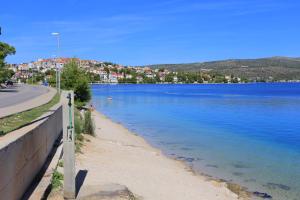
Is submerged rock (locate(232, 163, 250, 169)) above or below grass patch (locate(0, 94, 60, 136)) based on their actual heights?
below

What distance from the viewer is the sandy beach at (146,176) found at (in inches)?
496

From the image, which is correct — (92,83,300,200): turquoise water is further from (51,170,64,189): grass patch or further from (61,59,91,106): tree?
(61,59,91,106): tree

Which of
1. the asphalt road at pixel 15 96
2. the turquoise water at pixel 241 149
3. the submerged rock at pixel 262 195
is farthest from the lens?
the asphalt road at pixel 15 96

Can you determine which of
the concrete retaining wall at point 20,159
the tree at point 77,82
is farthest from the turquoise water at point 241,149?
the tree at point 77,82

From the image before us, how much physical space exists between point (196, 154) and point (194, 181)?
7848mm

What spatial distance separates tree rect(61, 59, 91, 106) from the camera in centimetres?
4694

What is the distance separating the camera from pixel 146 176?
14844 mm

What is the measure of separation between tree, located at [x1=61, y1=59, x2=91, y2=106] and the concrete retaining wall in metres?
35.8

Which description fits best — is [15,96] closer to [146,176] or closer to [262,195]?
[146,176]

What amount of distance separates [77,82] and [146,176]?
33136 millimetres

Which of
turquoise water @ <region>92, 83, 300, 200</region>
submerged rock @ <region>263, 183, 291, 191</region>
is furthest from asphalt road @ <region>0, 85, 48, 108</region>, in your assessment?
submerged rock @ <region>263, 183, 291, 191</region>

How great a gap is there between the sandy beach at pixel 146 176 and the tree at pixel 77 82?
89.2 ft

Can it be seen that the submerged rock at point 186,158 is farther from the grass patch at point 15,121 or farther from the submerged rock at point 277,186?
the grass patch at point 15,121

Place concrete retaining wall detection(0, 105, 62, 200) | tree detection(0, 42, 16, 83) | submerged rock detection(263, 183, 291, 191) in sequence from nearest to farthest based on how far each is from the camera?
concrete retaining wall detection(0, 105, 62, 200) → submerged rock detection(263, 183, 291, 191) → tree detection(0, 42, 16, 83)
